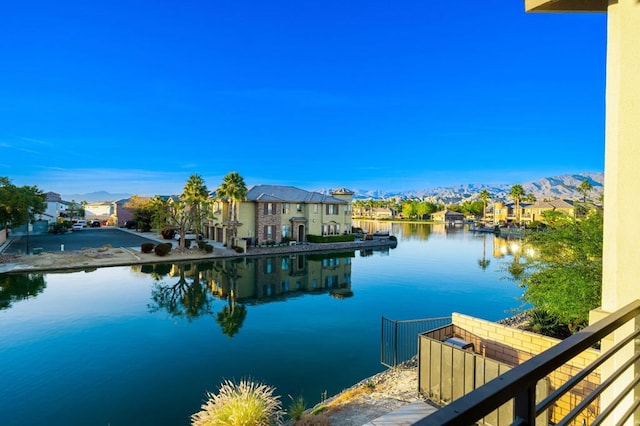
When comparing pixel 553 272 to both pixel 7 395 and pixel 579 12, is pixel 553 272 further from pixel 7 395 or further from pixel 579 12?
pixel 7 395

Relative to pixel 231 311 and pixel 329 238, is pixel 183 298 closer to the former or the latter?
pixel 231 311

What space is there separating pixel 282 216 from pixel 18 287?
21562 millimetres

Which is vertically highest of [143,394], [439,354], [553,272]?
[553,272]

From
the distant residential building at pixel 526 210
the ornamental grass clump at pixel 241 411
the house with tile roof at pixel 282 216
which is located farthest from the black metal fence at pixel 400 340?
the distant residential building at pixel 526 210

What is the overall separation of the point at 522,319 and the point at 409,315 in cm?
390

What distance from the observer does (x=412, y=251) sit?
1339 inches

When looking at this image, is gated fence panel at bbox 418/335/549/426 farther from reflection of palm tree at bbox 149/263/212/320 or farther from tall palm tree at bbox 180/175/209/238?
tall palm tree at bbox 180/175/209/238

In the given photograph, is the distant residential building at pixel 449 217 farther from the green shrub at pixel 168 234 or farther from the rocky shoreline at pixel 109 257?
the green shrub at pixel 168 234

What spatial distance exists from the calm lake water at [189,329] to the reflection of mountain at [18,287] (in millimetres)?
51

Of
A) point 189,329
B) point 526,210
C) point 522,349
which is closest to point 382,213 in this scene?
point 526,210

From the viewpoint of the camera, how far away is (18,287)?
1770cm

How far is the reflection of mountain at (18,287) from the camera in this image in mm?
15734

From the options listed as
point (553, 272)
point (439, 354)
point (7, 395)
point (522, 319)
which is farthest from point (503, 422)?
point (7, 395)

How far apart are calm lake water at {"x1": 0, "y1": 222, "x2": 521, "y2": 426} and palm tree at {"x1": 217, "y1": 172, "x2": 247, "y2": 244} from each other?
28.2ft
